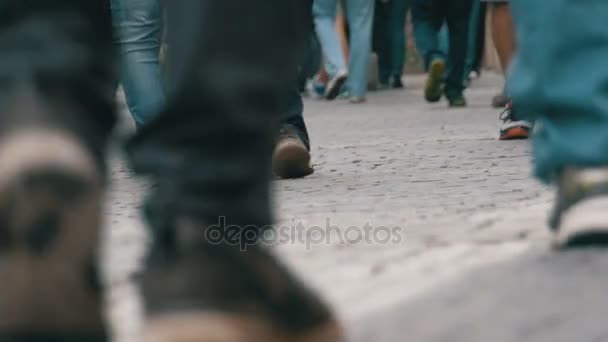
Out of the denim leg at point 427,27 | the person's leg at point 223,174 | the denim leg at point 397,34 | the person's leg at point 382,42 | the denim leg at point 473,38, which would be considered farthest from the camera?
Answer: the person's leg at point 382,42

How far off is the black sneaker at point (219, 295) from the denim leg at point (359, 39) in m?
10.8

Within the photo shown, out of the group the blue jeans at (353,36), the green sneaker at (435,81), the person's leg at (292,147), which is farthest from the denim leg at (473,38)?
the person's leg at (292,147)

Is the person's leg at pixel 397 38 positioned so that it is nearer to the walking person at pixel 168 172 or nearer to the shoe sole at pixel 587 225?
the shoe sole at pixel 587 225

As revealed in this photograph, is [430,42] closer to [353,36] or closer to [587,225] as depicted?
[353,36]

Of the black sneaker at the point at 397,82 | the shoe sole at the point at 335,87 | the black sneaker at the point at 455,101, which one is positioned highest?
the black sneaker at the point at 455,101

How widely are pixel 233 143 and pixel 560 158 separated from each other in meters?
0.91

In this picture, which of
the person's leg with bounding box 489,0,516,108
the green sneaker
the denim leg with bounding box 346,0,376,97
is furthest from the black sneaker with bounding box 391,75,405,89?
the person's leg with bounding box 489,0,516,108

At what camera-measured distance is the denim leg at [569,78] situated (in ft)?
7.82

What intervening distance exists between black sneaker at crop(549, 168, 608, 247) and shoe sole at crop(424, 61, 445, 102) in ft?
29.0

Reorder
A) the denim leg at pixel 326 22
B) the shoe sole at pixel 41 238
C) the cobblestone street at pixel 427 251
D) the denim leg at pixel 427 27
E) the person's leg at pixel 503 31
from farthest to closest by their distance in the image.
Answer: the denim leg at pixel 326 22 < the denim leg at pixel 427 27 < the person's leg at pixel 503 31 < the cobblestone street at pixel 427 251 < the shoe sole at pixel 41 238

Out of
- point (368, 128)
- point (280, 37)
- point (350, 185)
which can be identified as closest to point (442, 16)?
point (368, 128)

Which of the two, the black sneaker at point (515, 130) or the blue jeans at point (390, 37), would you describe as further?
the blue jeans at point (390, 37)

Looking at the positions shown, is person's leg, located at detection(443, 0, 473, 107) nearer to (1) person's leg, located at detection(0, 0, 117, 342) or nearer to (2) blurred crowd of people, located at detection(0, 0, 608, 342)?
(2) blurred crowd of people, located at detection(0, 0, 608, 342)

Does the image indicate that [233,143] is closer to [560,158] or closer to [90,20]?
[90,20]
